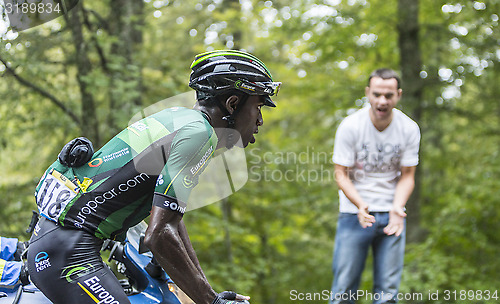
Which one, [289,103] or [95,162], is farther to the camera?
[289,103]

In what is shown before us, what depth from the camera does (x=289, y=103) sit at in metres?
10.9

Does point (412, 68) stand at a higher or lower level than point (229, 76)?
lower

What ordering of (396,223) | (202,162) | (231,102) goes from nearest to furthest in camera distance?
(202,162)
(231,102)
(396,223)

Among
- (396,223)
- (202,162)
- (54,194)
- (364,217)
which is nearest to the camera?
(202,162)

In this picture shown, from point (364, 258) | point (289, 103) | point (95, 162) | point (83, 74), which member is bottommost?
point (364, 258)

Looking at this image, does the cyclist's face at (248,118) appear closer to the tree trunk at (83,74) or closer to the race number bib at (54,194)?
the race number bib at (54,194)

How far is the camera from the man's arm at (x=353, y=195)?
370 cm

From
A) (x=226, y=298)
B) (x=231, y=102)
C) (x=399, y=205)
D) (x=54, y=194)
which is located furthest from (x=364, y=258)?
(x=54, y=194)

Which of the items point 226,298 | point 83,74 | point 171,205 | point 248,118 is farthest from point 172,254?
point 83,74

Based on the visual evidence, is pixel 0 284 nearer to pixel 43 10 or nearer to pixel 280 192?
pixel 43 10

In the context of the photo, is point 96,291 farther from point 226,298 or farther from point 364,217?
point 364,217

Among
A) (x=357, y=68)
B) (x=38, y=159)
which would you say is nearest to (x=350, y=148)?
(x=38, y=159)

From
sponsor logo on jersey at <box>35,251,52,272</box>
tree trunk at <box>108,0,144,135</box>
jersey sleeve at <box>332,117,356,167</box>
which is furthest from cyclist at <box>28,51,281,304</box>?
tree trunk at <box>108,0,144,135</box>

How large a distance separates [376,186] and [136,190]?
8.28 ft
